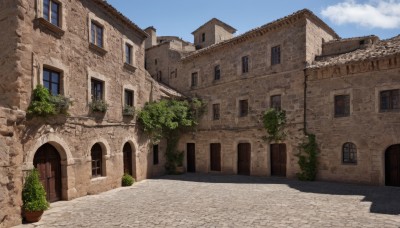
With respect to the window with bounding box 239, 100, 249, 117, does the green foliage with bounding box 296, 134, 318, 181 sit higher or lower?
lower

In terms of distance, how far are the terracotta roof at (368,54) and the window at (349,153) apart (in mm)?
4472

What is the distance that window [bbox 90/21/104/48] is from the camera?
13.9m

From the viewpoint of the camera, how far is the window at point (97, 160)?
1383 cm

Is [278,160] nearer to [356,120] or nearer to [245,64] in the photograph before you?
[356,120]

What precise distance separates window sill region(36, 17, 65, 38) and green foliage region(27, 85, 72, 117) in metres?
2.38

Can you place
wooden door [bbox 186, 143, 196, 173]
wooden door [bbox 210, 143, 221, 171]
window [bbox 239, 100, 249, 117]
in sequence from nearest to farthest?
window [bbox 239, 100, 249, 117] → wooden door [bbox 210, 143, 221, 171] → wooden door [bbox 186, 143, 196, 173]

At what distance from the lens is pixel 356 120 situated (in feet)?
50.6

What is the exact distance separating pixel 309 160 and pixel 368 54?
6.46 meters

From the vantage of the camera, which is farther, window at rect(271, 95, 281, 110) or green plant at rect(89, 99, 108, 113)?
window at rect(271, 95, 281, 110)

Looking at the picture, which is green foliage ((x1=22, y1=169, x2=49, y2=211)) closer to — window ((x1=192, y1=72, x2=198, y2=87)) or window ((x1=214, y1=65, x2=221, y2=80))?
window ((x1=214, y1=65, x2=221, y2=80))

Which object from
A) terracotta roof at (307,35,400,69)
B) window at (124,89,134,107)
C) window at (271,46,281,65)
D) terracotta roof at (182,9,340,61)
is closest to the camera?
terracotta roof at (307,35,400,69)

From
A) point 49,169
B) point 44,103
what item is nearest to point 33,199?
point 49,169

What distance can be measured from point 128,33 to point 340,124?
42.3ft

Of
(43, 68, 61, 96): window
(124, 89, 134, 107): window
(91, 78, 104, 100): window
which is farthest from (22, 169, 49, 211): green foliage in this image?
(124, 89, 134, 107): window
